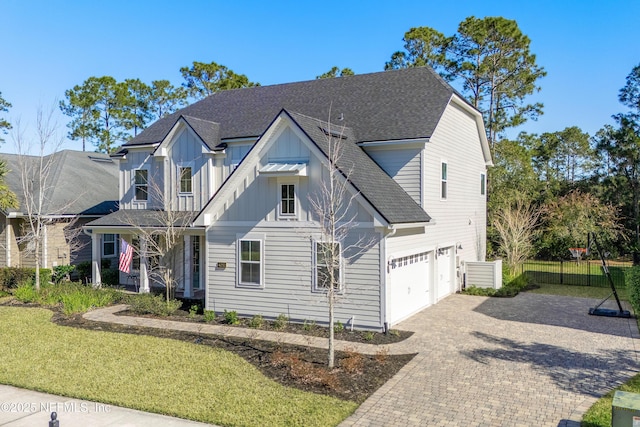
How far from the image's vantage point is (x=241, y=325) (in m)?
14.1

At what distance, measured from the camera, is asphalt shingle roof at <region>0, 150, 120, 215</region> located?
77.3 ft

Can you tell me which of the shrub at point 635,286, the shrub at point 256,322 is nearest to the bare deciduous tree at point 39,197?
the shrub at point 256,322

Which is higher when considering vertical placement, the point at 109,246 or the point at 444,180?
the point at 444,180

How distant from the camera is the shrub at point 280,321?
13609 mm

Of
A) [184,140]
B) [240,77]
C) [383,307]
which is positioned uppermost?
[240,77]

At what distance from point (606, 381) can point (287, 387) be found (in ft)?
20.9

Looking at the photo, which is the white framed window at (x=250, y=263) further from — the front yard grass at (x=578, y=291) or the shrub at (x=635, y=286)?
the front yard grass at (x=578, y=291)

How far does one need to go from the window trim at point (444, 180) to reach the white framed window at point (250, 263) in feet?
25.4

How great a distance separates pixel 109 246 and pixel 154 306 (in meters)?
9.66

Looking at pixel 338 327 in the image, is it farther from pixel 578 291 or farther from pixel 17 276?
pixel 17 276

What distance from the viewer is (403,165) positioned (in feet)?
53.3

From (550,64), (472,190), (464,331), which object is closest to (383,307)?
(464,331)

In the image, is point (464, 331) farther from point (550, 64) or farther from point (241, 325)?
point (550, 64)

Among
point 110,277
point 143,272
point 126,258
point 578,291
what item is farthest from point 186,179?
point 578,291
